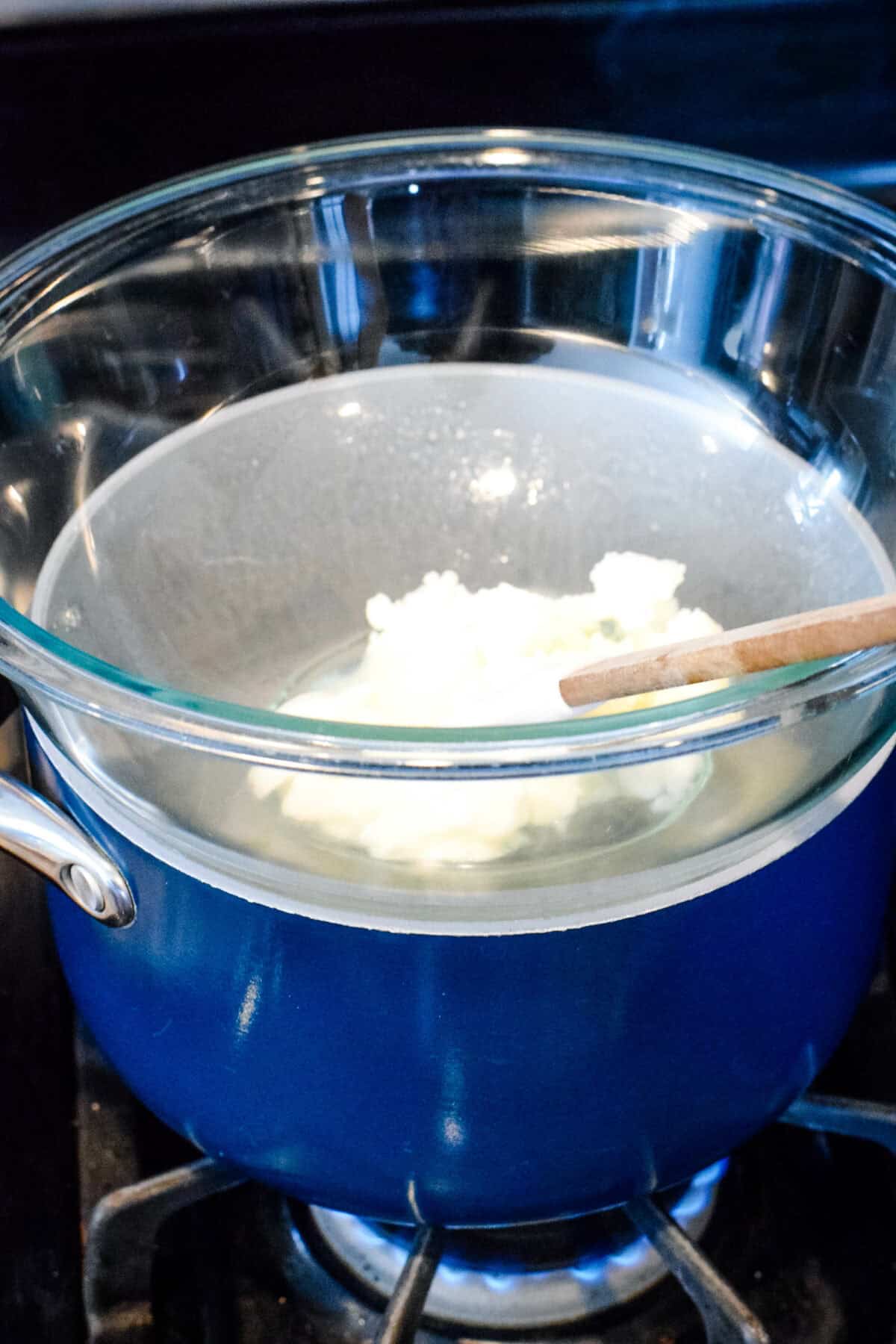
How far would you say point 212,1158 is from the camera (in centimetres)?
59

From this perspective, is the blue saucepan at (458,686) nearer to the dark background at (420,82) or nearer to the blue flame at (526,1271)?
the blue flame at (526,1271)

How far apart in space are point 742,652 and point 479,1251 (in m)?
0.35

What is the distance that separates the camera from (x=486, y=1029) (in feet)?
1.46

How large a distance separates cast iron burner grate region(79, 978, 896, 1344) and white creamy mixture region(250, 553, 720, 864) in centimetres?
19

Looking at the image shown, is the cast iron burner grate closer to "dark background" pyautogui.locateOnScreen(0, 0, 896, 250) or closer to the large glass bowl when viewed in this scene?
the large glass bowl

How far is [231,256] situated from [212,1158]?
16.8 inches

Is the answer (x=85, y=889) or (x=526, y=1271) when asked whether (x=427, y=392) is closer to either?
(x=85, y=889)

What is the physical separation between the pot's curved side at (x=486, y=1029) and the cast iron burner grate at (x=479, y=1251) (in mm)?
88

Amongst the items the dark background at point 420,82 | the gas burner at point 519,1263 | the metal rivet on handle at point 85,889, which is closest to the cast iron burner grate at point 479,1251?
the gas burner at point 519,1263

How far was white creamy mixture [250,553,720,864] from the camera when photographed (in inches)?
19.3

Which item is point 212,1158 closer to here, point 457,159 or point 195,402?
point 195,402

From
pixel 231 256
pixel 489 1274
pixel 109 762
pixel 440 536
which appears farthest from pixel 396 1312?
pixel 231 256

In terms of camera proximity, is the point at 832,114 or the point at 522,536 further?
the point at 832,114

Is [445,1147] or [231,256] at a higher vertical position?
[231,256]
